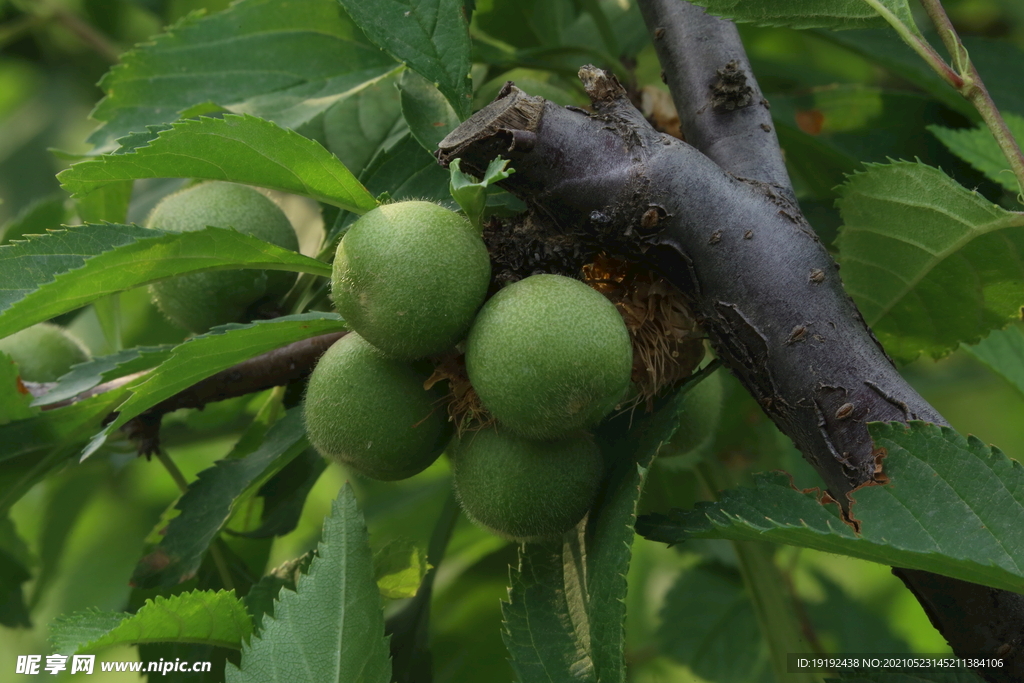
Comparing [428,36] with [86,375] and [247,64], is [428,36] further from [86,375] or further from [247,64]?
[86,375]

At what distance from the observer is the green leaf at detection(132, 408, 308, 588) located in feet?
5.47

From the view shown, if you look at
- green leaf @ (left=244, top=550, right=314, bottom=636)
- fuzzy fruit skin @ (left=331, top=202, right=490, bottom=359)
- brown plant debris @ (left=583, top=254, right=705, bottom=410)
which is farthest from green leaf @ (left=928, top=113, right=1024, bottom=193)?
green leaf @ (left=244, top=550, right=314, bottom=636)

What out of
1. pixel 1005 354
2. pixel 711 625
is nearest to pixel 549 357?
pixel 1005 354

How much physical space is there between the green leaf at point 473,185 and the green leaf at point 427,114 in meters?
0.27

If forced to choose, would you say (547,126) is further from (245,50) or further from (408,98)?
(245,50)

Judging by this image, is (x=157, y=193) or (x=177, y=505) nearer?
(x=177, y=505)

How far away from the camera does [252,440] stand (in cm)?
201

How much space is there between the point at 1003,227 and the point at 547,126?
803 millimetres

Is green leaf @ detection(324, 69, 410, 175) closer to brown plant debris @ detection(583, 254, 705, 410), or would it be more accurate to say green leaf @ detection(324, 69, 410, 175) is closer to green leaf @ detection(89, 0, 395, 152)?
green leaf @ detection(89, 0, 395, 152)

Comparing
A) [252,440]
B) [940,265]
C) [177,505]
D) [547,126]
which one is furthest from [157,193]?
[940,265]

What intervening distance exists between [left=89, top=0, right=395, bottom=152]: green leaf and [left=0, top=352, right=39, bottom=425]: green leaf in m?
0.56

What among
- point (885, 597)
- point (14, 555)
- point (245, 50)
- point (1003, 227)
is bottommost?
point (885, 597)

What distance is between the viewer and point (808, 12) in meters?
1.42

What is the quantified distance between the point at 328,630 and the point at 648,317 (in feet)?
2.45
